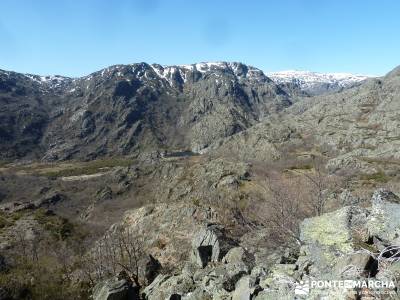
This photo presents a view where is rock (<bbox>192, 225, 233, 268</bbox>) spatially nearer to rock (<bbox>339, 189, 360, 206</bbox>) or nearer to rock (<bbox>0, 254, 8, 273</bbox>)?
rock (<bbox>339, 189, 360, 206</bbox>)

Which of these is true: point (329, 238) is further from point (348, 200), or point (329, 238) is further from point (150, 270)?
point (348, 200)

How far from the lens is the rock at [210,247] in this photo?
84.0 feet

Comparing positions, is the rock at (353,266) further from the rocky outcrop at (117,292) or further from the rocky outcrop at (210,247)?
the rocky outcrop at (210,247)

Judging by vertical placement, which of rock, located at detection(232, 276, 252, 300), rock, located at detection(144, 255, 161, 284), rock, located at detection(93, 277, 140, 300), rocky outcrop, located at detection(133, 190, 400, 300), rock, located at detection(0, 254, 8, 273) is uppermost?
rocky outcrop, located at detection(133, 190, 400, 300)

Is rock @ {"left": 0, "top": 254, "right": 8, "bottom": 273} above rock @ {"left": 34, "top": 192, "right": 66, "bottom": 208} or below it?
above

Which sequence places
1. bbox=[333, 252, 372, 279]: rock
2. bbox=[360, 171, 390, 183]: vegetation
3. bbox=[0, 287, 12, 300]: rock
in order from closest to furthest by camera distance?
bbox=[333, 252, 372, 279]: rock < bbox=[0, 287, 12, 300]: rock < bbox=[360, 171, 390, 183]: vegetation

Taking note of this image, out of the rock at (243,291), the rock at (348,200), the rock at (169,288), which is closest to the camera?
the rock at (243,291)

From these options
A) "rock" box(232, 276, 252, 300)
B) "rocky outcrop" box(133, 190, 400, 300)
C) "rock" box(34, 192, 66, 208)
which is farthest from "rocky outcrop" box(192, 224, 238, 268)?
"rock" box(34, 192, 66, 208)

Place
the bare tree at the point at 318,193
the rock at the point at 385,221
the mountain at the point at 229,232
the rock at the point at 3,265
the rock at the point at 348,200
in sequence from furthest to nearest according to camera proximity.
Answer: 1. the rock at the point at 348,200
2. the rock at the point at 3,265
3. the bare tree at the point at 318,193
4. the mountain at the point at 229,232
5. the rock at the point at 385,221

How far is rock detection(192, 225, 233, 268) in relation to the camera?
25609 millimetres

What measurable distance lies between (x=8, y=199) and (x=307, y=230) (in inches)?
7715

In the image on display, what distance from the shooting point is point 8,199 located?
18750 centimetres

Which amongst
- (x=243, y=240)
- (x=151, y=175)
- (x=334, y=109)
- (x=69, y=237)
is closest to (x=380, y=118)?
(x=334, y=109)

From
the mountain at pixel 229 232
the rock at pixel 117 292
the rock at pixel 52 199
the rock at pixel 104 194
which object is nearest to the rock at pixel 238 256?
the mountain at pixel 229 232
